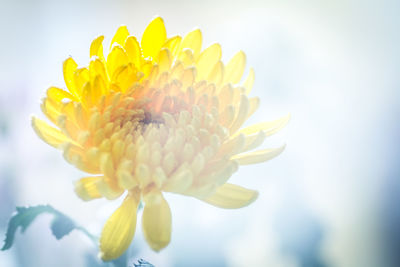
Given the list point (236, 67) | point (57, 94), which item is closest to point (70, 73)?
point (57, 94)

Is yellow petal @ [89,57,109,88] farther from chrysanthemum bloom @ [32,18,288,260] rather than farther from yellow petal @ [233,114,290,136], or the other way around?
yellow petal @ [233,114,290,136]

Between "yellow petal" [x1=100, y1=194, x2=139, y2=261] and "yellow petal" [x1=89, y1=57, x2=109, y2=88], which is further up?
"yellow petal" [x1=89, y1=57, x2=109, y2=88]

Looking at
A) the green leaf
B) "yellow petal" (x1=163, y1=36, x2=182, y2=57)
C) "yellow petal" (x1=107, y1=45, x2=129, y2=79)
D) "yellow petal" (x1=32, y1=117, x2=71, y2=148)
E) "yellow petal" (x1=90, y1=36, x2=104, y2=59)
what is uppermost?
"yellow petal" (x1=163, y1=36, x2=182, y2=57)

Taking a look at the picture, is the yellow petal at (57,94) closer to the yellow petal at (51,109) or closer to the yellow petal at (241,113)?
the yellow petal at (51,109)

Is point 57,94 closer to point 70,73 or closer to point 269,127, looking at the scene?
point 70,73

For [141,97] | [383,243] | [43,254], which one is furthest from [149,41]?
[383,243]

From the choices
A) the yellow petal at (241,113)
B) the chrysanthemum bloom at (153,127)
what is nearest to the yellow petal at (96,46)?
the chrysanthemum bloom at (153,127)

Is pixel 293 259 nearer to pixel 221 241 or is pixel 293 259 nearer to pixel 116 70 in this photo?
pixel 221 241

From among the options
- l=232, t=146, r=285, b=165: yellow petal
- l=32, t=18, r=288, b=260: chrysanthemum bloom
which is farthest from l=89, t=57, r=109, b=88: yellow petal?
l=232, t=146, r=285, b=165: yellow petal
